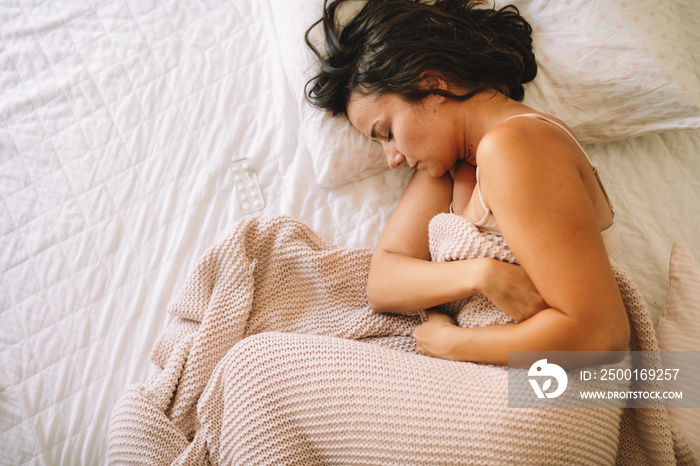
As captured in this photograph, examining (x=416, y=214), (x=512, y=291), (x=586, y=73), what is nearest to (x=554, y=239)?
(x=512, y=291)

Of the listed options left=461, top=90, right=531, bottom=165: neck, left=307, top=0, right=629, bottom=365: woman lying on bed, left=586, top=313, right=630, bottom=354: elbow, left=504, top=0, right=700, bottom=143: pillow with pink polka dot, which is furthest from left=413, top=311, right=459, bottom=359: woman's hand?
left=504, top=0, right=700, bottom=143: pillow with pink polka dot

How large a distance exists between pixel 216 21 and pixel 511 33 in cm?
78

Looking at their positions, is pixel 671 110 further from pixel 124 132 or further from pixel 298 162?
A: pixel 124 132

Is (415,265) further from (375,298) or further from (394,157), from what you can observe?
(394,157)

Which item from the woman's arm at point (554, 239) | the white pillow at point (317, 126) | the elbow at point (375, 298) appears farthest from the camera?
the white pillow at point (317, 126)

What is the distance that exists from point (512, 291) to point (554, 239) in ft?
0.43

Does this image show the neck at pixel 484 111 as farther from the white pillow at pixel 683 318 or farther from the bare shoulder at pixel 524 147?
the white pillow at pixel 683 318

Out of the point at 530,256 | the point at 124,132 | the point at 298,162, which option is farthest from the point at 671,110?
the point at 124,132

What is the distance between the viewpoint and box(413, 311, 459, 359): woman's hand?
90cm

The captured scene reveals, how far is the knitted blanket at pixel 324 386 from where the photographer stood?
763 millimetres

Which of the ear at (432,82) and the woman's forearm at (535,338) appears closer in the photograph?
the woman's forearm at (535,338)

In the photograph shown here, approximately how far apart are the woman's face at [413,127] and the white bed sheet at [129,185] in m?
0.21

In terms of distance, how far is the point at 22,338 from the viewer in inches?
42.2

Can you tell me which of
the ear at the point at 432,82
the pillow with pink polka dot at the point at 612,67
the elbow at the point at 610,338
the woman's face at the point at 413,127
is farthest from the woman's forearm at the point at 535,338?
the pillow with pink polka dot at the point at 612,67
